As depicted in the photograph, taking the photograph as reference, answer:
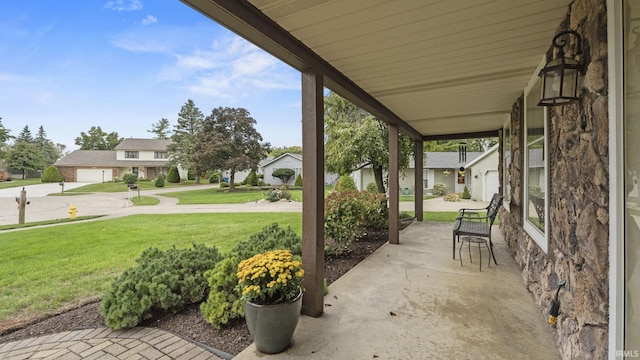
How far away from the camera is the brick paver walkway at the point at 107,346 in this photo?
6.84 feet

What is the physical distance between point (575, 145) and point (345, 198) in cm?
341

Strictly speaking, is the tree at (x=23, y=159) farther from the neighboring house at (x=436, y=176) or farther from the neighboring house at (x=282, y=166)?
the neighboring house at (x=436, y=176)

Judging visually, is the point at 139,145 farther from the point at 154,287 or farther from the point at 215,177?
the point at 154,287

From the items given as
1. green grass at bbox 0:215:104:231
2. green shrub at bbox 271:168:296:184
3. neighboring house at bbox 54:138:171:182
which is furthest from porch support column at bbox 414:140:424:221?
neighboring house at bbox 54:138:171:182

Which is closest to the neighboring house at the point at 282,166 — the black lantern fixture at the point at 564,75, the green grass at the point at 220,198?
the green grass at the point at 220,198

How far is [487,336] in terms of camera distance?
2273 millimetres

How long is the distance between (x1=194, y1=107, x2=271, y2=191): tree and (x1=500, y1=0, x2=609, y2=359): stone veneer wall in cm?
2044

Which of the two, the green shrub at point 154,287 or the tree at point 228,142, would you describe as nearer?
the green shrub at point 154,287

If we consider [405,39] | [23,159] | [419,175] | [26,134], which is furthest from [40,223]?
[26,134]

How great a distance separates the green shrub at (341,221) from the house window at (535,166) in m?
2.38

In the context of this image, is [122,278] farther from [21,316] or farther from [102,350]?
[21,316]

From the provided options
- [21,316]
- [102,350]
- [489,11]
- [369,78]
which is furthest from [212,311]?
[489,11]

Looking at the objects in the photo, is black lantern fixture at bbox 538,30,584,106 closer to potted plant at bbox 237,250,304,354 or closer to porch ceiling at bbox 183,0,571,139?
porch ceiling at bbox 183,0,571,139

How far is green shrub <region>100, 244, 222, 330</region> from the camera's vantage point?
2465 millimetres
